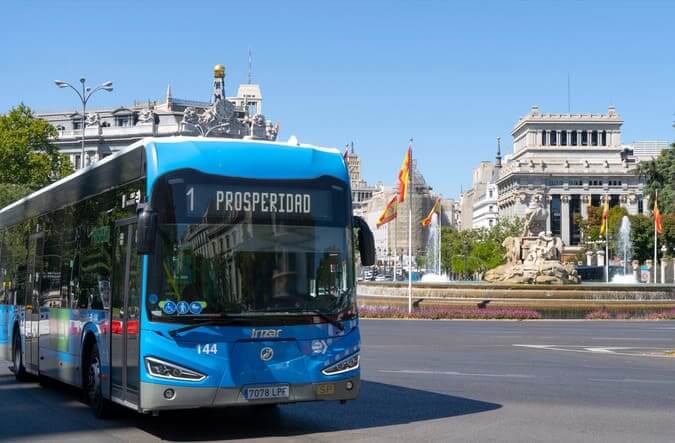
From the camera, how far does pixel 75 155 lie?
138500 millimetres

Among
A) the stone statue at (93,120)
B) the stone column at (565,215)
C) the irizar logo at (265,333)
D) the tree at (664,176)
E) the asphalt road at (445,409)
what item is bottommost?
the asphalt road at (445,409)

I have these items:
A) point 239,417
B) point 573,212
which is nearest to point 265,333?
point 239,417

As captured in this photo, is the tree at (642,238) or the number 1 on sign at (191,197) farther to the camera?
the tree at (642,238)

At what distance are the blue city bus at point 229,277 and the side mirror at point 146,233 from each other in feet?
0.04

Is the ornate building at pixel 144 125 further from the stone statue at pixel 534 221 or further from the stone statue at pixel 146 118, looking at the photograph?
the stone statue at pixel 534 221

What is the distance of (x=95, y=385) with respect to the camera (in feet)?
40.4

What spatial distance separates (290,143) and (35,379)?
8776mm

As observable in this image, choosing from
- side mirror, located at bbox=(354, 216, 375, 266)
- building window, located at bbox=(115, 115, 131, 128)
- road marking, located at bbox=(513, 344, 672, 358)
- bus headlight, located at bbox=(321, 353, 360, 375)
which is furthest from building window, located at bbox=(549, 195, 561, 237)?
bus headlight, located at bbox=(321, 353, 360, 375)

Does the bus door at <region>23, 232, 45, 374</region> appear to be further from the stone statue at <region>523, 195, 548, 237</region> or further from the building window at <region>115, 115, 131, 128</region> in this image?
the building window at <region>115, 115, 131, 128</region>

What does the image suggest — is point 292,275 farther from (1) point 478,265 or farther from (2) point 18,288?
(1) point 478,265

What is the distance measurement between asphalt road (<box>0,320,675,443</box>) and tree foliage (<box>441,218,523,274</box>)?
8157cm

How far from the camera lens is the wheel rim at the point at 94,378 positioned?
1218 cm

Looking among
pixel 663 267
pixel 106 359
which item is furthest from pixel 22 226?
pixel 663 267

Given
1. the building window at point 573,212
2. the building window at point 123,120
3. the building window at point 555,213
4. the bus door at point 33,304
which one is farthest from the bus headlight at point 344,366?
the building window at point 573,212
